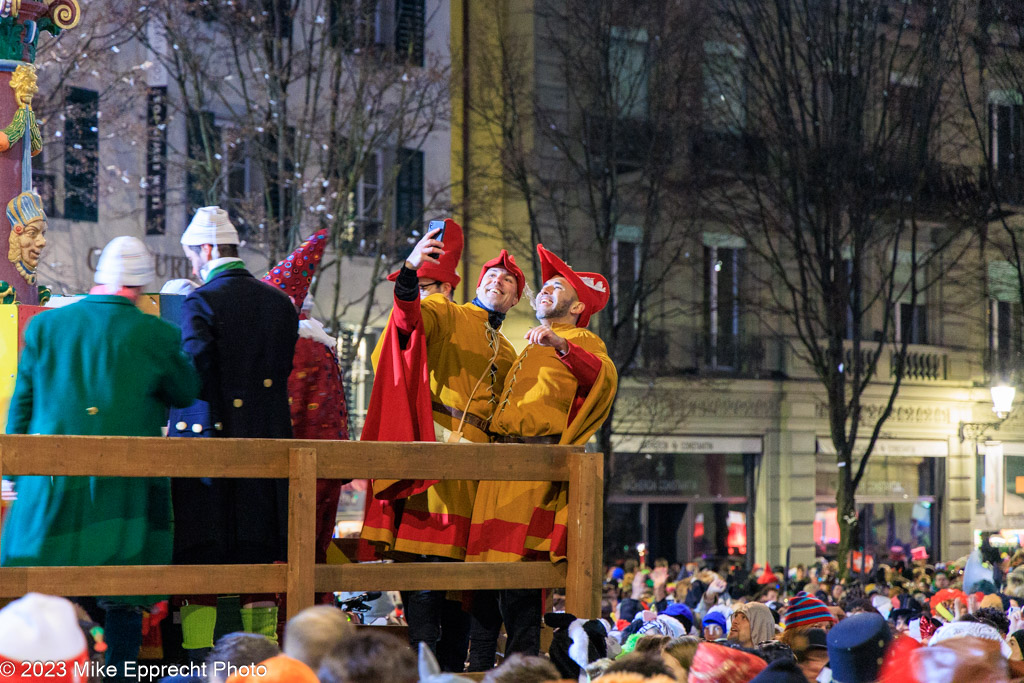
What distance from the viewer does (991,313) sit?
85.8 ft

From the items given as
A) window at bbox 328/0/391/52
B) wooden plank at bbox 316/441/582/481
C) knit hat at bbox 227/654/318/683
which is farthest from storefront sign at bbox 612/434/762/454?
knit hat at bbox 227/654/318/683

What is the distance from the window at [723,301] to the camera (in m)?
22.8

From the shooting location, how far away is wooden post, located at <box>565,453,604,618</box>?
5777 millimetres

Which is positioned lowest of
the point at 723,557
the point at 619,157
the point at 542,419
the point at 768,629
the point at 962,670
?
the point at 723,557

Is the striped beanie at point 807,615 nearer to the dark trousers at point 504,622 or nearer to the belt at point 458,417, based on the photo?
the dark trousers at point 504,622

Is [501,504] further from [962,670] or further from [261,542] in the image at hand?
[962,670]

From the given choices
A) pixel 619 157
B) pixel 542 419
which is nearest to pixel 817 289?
pixel 619 157

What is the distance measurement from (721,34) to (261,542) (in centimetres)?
1636

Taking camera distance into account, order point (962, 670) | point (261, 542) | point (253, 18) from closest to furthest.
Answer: point (962, 670)
point (261, 542)
point (253, 18)

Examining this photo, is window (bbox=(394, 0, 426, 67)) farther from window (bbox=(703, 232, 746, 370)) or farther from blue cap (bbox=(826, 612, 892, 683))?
blue cap (bbox=(826, 612, 892, 683))

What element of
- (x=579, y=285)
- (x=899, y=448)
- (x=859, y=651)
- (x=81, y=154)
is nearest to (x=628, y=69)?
(x=81, y=154)

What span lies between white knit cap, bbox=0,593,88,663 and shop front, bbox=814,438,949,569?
20944mm

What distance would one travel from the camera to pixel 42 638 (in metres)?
3.43

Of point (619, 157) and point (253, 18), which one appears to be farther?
point (619, 157)
